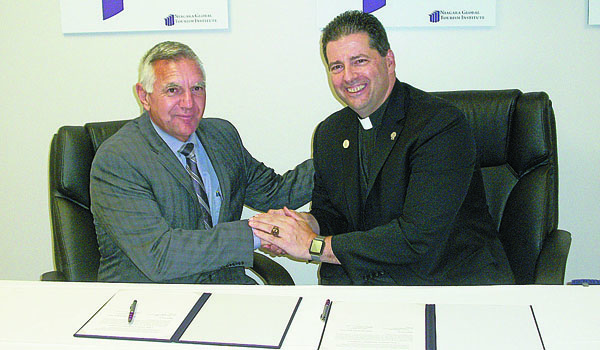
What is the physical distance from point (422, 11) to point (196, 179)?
1294 mm

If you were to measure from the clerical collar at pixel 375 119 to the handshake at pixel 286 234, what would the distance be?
433 millimetres

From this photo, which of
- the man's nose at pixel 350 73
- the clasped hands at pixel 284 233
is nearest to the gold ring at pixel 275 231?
the clasped hands at pixel 284 233

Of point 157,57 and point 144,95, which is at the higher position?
point 157,57

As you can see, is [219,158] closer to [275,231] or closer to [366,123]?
[275,231]

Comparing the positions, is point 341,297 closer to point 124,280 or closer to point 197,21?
point 124,280

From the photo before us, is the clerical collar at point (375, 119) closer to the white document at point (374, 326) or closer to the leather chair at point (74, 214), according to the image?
the leather chair at point (74, 214)

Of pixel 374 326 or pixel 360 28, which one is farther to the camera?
pixel 360 28

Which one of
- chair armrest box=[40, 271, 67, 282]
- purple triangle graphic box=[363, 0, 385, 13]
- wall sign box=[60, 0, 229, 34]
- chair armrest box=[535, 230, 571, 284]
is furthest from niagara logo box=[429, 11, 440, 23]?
chair armrest box=[40, 271, 67, 282]

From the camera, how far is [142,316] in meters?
1.58

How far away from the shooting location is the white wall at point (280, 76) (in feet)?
9.37

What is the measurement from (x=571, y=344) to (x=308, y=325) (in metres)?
0.60

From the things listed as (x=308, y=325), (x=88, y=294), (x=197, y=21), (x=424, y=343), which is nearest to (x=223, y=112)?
(x=197, y=21)

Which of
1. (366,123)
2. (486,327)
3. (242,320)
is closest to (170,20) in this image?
(366,123)

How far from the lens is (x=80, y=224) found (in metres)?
2.32
